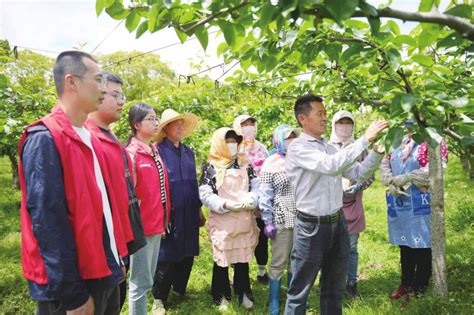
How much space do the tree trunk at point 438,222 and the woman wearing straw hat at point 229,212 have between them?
165 centimetres

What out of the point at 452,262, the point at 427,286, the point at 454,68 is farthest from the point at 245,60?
the point at 452,262

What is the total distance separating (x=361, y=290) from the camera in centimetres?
414

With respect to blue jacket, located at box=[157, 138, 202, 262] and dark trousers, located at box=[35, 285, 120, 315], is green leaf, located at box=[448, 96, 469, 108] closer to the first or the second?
dark trousers, located at box=[35, 285, 120, 315]

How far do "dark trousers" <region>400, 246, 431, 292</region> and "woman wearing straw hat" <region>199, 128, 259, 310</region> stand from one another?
157 cm

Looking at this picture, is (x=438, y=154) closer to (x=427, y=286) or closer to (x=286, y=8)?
(x=427, y=286)

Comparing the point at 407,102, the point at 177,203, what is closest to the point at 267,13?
the point at 407,102

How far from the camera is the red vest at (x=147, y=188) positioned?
3.05 meters

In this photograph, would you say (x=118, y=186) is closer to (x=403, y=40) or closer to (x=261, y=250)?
(x=403, y=40)

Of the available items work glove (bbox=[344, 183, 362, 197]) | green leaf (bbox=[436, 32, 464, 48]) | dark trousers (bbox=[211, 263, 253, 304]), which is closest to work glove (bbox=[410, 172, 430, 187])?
work glove (bbox=[344, 183, 362, 197])

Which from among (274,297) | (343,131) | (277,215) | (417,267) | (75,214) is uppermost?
(343,131)

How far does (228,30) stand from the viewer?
1313 mm

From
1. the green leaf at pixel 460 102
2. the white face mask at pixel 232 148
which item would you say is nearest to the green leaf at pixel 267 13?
the green leaf at pixel 460 102

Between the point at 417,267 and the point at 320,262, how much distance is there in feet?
5.40

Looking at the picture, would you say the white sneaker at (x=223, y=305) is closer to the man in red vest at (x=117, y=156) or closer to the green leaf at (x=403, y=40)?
the man in red vest at (x=117, y=156)
